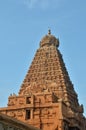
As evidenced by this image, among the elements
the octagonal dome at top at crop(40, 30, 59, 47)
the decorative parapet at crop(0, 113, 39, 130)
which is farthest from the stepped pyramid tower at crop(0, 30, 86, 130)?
the decorative parapet at crop(0, 113, 39, 130)

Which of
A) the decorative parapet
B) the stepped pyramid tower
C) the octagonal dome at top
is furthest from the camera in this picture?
the octagonal dome at top

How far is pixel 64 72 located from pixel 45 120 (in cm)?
1599

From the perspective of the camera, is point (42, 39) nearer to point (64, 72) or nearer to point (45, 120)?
point (64, 72)

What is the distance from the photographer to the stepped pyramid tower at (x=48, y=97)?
63.4 meters

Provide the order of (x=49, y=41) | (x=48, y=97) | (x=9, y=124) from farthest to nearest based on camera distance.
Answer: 1. (x=49, y=41)
2. (x=48, y=97)
3. (x=9, y=124)

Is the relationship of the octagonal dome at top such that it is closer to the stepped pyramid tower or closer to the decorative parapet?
the stepped pyramid tower

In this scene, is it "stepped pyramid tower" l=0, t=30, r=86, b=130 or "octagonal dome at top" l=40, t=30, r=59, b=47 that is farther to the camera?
"octagonal dome at top" l=40, t=30, r=59, b=47

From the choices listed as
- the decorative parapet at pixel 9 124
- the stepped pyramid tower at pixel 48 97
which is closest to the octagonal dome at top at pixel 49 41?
the stepped pyramid tower at pixel 48 97

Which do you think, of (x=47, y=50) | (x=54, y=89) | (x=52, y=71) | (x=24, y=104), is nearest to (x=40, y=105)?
(x=24, y=104)

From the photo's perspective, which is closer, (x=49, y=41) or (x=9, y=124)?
(x=9, y=124)

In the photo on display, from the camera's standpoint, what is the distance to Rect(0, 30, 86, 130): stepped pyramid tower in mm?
63406

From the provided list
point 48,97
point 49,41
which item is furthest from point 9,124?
point 49,41

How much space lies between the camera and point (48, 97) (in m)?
65.6

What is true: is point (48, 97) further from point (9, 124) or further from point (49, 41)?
point (9, 124)
